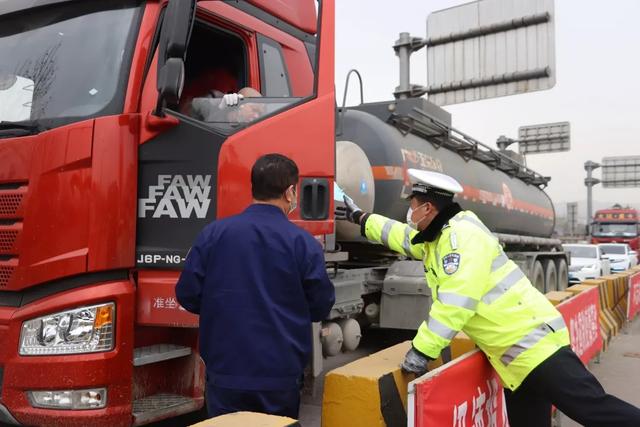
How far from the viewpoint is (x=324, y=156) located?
12.1 feet

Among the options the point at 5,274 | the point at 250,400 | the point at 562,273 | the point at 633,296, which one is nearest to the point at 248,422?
the point at 250,400

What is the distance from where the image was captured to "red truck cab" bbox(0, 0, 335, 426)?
2.90 meters

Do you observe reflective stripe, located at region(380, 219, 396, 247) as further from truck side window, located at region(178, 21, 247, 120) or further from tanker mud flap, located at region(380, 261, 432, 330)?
tanker mud flap, located at region(380, 261, 432, 330)

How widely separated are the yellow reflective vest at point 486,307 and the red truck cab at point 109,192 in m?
1.12

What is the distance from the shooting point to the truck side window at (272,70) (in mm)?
4039

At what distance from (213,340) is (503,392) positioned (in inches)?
73.5

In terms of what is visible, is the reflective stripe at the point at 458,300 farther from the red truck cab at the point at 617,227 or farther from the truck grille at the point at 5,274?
the red truck cab at the point at 617,227

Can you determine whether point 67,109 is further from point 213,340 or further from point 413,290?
point 413,290

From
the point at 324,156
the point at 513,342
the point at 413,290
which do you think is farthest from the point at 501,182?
the point at 513,342

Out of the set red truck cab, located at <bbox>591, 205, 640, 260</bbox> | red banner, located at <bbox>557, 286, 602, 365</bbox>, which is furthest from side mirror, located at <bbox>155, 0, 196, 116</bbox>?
red truck cab, located at <bbox>591, 205, 640, 260</bbox>

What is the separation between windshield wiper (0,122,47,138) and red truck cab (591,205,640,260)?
32695 mm

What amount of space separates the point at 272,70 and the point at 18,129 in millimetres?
1722

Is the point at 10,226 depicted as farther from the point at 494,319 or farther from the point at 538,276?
the point at 538,276

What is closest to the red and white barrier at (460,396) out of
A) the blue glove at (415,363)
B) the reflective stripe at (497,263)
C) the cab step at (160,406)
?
Result: the blue glove at (415,363)
